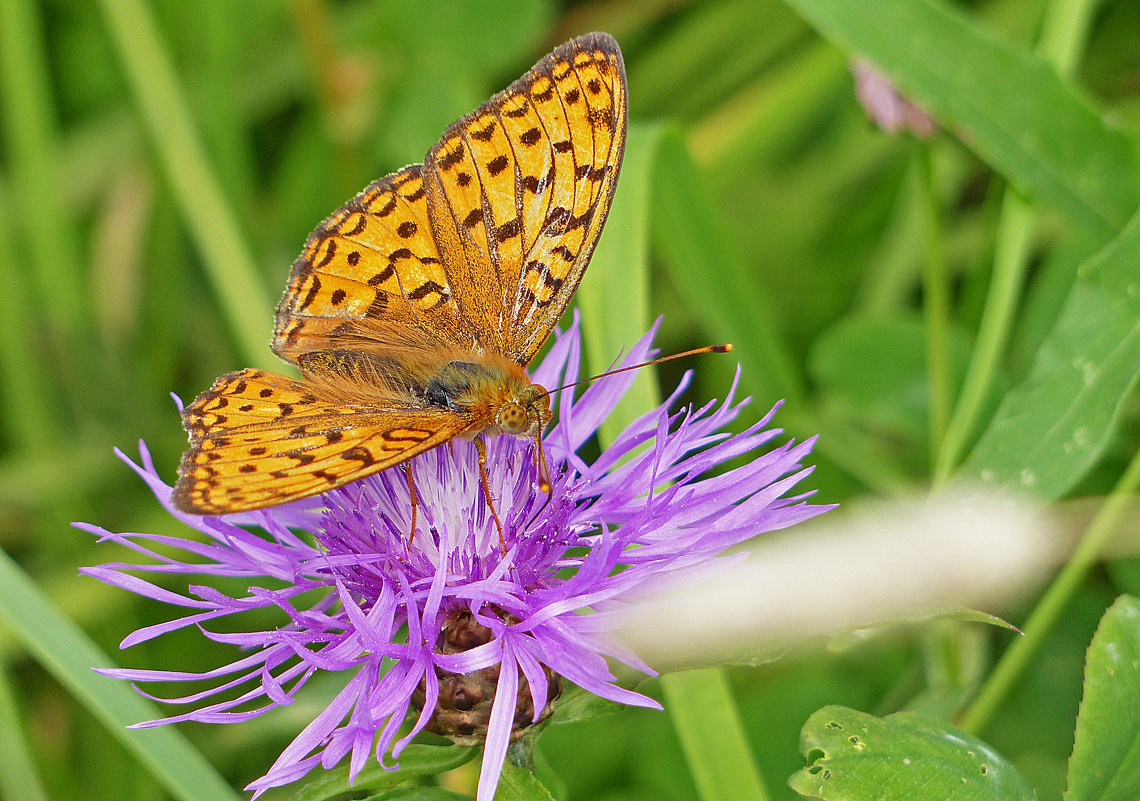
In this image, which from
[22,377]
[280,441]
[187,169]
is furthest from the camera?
[22,377]

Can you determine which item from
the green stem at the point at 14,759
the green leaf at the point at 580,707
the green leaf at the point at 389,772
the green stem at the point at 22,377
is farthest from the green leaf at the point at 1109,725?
the green stem at the point at 22,377

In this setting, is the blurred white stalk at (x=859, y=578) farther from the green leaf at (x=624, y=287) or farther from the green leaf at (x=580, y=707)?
the green leaf at (x=624, y=287)

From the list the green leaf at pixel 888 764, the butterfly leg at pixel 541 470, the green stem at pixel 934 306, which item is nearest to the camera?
the green leaf at pixel 888 764

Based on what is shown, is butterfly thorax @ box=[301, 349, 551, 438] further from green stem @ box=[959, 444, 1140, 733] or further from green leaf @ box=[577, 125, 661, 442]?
green stem @ box=[959, 444, 1140, 733]

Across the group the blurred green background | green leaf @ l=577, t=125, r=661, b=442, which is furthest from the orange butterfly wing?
the blurred green background

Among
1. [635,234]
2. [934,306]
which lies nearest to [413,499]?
[635,234]

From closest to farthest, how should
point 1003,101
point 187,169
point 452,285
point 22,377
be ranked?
1. point 452,285
2. point 1003,101
3. point 187,169
4. point 22,377

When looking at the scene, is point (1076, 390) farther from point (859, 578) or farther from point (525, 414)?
point (525, 414)
